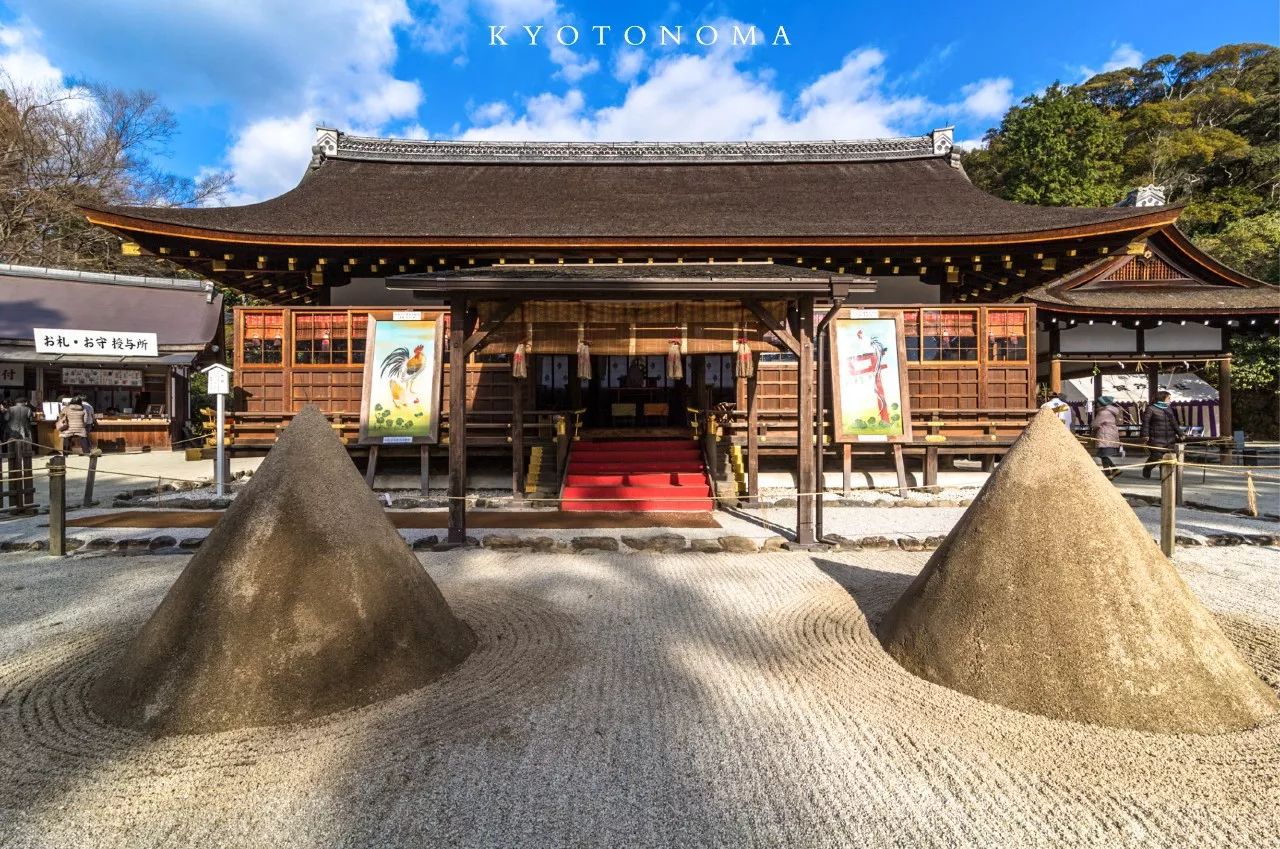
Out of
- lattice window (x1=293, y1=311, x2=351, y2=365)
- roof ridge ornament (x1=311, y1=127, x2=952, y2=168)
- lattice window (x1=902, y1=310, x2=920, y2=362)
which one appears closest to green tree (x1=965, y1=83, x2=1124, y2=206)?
roof ridge ornament (x1=311, y1=127, x2=952, y2=168)

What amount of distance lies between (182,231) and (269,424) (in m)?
3.33

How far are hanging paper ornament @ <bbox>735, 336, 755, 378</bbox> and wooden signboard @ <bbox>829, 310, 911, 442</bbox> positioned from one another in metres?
2.70

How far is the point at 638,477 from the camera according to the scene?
31.0 feet

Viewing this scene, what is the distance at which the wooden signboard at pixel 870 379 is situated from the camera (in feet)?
32.1

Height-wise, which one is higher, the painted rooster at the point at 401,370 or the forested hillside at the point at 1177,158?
the forested hillside at the point at 1177,158

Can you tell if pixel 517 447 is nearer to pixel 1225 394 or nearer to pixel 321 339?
pixel 321 339

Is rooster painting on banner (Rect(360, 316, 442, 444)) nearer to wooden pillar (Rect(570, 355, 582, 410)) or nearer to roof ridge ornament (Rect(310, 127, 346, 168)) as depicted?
wooden pillar (Rect(570, 355, 582, 410))

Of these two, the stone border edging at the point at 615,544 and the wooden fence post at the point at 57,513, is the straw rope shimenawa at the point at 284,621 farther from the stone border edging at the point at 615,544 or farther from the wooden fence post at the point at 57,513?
the wooden fence post at the point at 57,513

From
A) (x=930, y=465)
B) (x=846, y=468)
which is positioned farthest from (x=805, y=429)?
(x=930, y=465)

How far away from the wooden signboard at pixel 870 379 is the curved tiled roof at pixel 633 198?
1.48 metres

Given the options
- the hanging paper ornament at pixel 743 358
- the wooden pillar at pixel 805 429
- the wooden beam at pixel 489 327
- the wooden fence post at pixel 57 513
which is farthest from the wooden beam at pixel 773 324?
the wooden fence post at pixel 57 513

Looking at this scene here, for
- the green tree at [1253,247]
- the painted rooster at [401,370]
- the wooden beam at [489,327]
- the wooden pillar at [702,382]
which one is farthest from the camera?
the green tree at [1253,247]

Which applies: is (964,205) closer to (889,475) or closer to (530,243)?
(889,475)

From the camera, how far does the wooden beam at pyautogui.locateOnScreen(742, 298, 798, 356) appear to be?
6.79m
